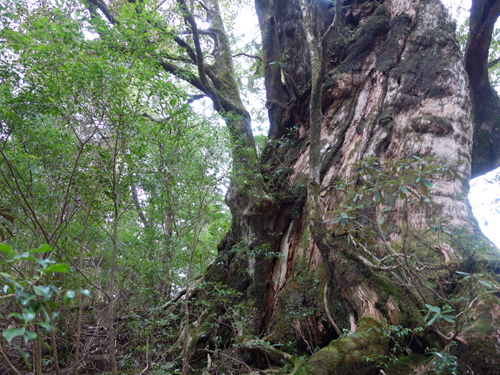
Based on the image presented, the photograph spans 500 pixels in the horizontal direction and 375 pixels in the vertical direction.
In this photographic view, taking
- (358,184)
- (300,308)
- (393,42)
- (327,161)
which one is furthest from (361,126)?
(300,308)

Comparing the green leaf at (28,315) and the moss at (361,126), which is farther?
the moss at (361,126)

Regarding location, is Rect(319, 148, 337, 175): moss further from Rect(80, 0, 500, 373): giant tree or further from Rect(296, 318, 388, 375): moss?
Rect(296, 318, 388, 375): moss

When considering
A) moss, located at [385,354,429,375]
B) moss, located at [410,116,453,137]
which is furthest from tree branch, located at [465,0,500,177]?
moss, located at [385,354,429,375]

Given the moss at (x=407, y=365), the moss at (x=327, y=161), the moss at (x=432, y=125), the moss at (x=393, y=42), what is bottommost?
the moss at (x=407, y=365)

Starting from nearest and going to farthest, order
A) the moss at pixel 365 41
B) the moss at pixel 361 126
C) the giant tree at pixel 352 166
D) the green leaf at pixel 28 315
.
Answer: the green leaf at pixel 28 315 < the giant tree at pixel 352 166 < the moss at pixel 361 126 < the moss at pixel 365 41

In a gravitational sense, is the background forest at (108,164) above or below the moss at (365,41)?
below

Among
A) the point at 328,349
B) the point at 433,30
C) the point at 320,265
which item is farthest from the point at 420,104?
the point at 328,349

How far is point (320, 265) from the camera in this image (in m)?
3.92

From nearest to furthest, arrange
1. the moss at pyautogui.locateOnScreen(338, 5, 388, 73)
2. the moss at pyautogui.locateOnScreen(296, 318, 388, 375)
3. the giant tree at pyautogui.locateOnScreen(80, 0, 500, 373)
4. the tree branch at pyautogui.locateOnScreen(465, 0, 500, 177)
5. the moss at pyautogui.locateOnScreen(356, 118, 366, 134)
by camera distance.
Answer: the moss at pyautogui.locateOnScreen(296, 318, 388, 375) → the giant tree at pyautogui.locateOnScreen(80, 0, 500, 373) → the moss at pyautogui.locateOnScreen(356, 118, 366, 134) → the tree branch at pyautogui.locateOnScreen(465, 0, 500, 177) → the moss at pyautogui.locateOnScreen(338, 5, 388, 73)

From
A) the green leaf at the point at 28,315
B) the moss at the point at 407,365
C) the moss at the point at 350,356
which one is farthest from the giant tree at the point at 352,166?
the green leaf at the point at 28,315

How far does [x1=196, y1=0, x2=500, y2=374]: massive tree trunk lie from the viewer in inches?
105

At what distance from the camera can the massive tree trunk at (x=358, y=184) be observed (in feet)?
8.74

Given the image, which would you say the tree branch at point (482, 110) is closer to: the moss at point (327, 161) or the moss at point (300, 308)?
the moss at point (327, 161)

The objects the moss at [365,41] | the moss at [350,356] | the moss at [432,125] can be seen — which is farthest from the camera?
the moss at [365,41]
